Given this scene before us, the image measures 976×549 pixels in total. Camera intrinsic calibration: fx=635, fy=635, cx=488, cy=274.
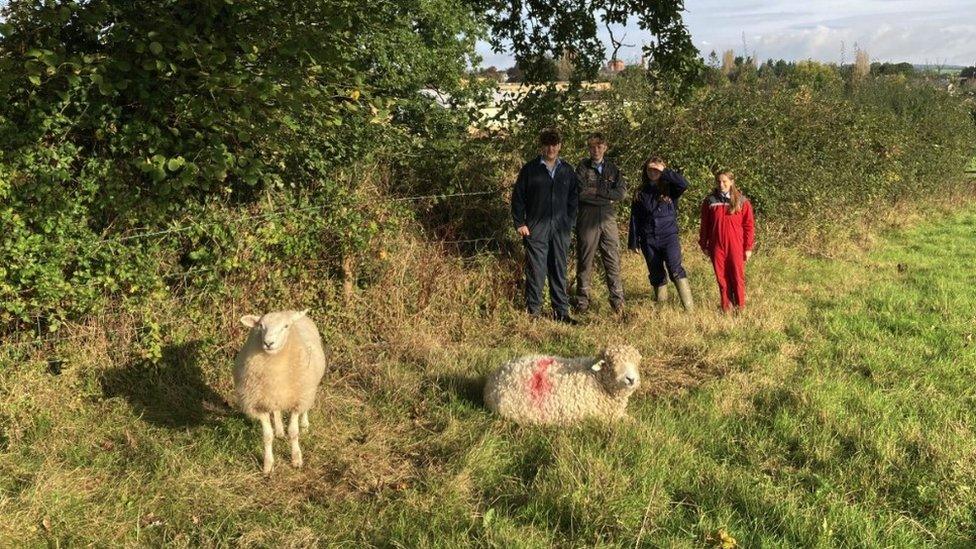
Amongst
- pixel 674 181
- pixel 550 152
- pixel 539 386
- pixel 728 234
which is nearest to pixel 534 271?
pixel 550 152

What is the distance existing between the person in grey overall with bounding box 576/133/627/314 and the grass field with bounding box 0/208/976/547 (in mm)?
967

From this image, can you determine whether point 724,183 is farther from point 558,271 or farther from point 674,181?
point 558,271

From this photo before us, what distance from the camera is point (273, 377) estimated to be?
4.06m

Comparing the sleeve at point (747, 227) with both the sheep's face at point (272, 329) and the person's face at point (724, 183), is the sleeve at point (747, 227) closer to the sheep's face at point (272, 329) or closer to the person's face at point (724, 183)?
the person's face at point (724, 183)

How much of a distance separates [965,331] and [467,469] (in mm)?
5543

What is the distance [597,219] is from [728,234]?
4.73ft

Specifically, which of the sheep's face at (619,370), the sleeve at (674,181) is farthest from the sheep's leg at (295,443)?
the sleeve at (674,181)

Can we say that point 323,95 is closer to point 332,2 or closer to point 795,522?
point 332,2

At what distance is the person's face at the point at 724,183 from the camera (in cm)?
700

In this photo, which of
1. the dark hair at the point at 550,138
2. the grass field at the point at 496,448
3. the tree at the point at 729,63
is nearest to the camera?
the grass field at the point at 496,448

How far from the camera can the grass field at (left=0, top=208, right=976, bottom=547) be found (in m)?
3.34

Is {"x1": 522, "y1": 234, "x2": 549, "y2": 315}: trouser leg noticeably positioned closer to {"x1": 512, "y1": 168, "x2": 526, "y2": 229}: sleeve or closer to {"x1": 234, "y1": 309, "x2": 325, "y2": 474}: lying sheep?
{"x1": 512, "y1": 168, "x2": 526, "y2": 229}: sleeve

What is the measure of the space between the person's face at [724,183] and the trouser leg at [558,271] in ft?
5.88

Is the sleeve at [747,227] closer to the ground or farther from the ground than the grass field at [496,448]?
farther from the ground
